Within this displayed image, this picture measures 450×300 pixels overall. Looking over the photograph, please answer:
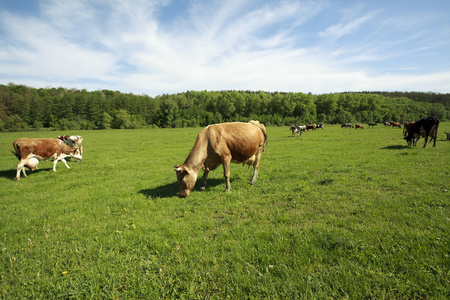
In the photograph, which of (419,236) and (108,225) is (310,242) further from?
(108,225)

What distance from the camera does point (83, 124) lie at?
78750mm

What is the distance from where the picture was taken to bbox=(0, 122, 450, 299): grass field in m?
3.16

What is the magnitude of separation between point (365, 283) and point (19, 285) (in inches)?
229

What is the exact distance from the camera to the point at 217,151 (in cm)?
762

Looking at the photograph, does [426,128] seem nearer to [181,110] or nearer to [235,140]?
[235,140]

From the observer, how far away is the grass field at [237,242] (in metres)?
3.16

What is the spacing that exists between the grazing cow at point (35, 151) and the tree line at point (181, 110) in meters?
74.0

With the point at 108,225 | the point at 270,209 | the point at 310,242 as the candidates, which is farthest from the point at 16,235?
the point at 310,242

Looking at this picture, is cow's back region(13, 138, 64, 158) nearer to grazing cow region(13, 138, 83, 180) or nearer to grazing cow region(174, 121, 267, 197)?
grazing cow region(13, 138, 83, 180)

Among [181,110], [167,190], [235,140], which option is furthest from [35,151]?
[181,110]

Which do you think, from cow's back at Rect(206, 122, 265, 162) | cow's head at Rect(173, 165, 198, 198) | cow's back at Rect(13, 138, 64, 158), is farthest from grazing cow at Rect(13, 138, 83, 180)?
cow's back at Rect(206, 122, 265, 162)

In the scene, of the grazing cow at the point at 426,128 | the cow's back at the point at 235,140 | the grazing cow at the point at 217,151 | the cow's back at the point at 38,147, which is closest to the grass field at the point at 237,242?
the grazing cow at the point at 217,151

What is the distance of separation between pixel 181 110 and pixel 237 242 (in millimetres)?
95805

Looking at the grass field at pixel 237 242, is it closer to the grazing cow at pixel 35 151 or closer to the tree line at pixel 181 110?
the grazing cow at pixel 35 151
